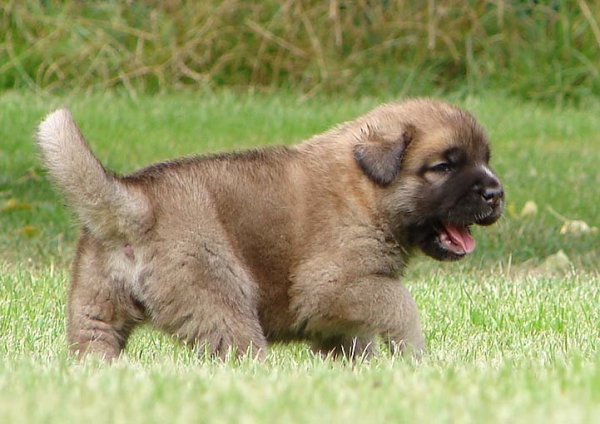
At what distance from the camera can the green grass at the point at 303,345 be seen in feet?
10.5

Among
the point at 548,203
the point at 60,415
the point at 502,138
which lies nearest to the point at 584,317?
the point at 60,415

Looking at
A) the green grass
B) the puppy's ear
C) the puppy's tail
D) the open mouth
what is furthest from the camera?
the open mouth

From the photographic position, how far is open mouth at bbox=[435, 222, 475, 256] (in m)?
5.12

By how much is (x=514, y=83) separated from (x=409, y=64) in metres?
1.18

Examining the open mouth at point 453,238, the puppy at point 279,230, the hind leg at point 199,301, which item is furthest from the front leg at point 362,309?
the open mouth at point 453,238

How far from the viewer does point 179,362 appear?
14.4 feet

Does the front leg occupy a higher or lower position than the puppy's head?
lower

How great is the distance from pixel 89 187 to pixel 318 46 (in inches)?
382

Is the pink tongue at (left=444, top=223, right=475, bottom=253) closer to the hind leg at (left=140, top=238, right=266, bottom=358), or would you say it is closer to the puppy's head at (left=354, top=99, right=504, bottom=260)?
Result: the puppy's head at (left=354, top=99, right=504, bottom=260)

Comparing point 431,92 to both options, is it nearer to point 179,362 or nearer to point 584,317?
point 584,317

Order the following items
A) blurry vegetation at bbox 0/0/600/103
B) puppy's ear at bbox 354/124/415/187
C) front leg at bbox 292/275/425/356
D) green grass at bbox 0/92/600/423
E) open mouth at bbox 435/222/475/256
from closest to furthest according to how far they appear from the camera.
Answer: green grass at bbox 0/92/600/423 → front leg at bbox 292/275/425/356 → puppy's ear at bbox 354/124/415/187 → open mouth at bbox 435/222/475/256 → blurry vegetation at bbox 0/0/600/103

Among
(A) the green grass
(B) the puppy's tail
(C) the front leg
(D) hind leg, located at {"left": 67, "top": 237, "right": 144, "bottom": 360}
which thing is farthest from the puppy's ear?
(D) hind leg, located at {"left": 67, "top": 237, "right": 144, "bottom": 360}

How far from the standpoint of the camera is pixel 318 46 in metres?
14.0

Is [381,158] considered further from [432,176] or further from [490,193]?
[490,193]
